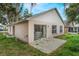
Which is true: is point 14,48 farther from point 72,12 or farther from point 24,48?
point 72,12

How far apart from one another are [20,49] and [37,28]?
39 cm

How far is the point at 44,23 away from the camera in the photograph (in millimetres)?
2064

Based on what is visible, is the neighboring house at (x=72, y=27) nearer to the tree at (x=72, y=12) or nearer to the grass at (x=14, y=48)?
the tree at (x=72, y=12)

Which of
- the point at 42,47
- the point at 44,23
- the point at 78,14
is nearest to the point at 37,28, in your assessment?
the point at 44,23

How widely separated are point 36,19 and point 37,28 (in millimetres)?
131

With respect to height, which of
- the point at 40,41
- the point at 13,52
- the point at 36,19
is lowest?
the point at 13,52

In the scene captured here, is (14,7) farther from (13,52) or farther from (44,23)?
(13,52)

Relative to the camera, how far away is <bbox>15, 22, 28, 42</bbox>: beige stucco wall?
2016 millimetres

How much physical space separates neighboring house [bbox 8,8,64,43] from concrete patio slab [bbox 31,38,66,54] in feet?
0.20

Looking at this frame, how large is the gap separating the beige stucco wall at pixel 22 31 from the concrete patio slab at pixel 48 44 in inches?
5.9

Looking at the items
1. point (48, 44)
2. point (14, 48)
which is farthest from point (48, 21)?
point (14, 48)

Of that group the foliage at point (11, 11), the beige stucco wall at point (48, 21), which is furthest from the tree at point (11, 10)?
the beige stucco wall at point (48, 21)

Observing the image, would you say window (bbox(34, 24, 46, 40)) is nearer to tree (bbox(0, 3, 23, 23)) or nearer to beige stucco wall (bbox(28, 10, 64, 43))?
Answer: beige stucco wall (bbox(28, 10, 64, 43))

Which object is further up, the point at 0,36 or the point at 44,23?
the point at 44,23
